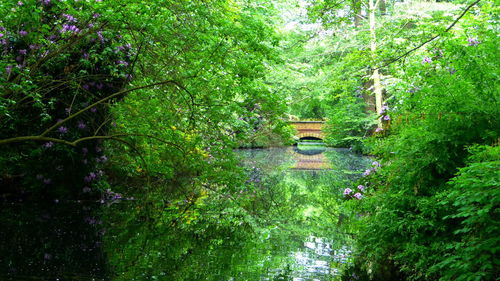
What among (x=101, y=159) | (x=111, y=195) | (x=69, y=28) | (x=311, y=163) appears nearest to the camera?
(x=69, y=28)

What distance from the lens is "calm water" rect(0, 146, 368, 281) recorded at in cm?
427

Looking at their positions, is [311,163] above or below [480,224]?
above

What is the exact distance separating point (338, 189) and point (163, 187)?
4.08 metres

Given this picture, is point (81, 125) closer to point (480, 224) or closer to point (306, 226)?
point (306, 226)

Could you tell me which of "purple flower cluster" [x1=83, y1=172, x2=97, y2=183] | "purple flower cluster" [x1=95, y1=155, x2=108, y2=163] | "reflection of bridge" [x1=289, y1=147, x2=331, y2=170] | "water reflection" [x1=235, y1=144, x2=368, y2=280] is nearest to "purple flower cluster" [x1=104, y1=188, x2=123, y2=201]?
"purple flower cluster" [x1=83, y1=172, x2=97, y2=183]

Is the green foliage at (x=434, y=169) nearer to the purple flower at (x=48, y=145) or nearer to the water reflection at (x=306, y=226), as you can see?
the water reflection at (x=306, y=226)

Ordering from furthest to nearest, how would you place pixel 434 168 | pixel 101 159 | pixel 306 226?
1. pixel 101 159
2. pixel 306 226
3. pixel 434 168

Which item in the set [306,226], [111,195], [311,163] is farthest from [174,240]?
[311,163]

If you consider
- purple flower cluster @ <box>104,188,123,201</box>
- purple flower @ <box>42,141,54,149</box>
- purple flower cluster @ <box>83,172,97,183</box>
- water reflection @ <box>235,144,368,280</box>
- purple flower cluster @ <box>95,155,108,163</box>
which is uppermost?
purple flower @ <box>42,141,54,149</box>

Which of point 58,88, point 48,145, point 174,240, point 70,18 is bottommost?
point 174,240

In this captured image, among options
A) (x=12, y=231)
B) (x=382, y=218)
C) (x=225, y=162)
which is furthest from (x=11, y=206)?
(x=382, y=218)

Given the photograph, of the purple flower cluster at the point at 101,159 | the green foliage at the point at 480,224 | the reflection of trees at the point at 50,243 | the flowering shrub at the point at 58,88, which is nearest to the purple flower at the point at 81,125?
the flowering shrub at the point at 58,88

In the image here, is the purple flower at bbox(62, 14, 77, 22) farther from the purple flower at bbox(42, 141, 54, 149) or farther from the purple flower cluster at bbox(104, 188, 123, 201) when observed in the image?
the purple flower cluster at bbox(104, 188, 123, 201)

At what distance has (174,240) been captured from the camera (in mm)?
5621
